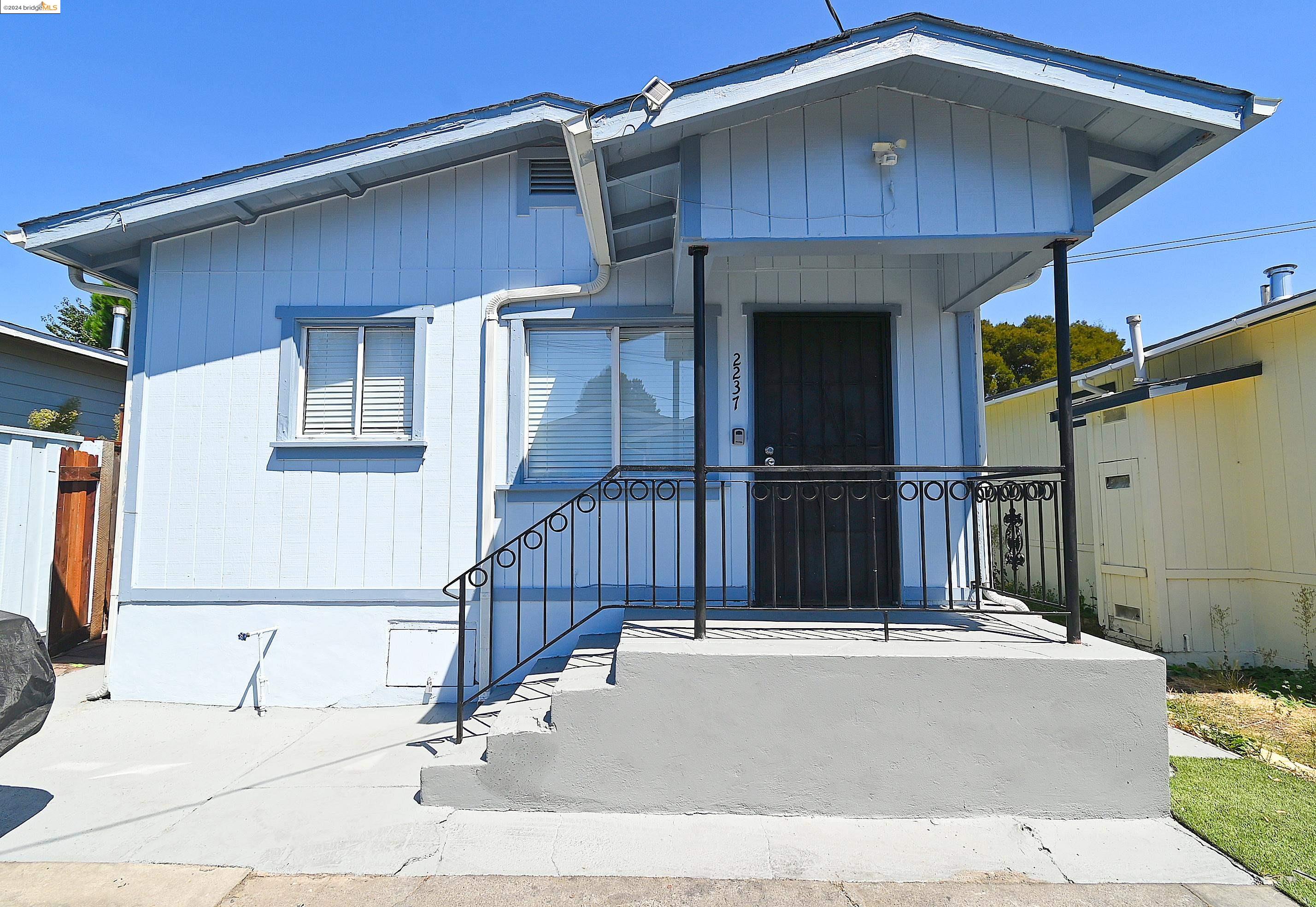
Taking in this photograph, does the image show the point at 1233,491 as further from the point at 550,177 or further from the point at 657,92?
the point at 550,177

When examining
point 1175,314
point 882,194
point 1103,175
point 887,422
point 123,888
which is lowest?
point 123,888

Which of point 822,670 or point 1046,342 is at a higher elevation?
point 1046,342

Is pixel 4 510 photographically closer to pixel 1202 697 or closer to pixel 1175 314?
pixel 1202 697

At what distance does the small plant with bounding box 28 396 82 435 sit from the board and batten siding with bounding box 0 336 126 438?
0.23ft

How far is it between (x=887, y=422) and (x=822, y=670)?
2.32m

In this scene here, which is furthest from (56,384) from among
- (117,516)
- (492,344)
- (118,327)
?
(492,344)

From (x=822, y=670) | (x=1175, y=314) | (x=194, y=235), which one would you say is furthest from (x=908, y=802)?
(x=1175, y=314)

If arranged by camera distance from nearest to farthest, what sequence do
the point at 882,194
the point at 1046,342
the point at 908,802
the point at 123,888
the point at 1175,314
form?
1. the point at 123,888
2. the point at 908,802
3. the point at 882,194
4. the point at 1175,314
5. the point at 1046,342

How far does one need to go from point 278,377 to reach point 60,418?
5878 mm

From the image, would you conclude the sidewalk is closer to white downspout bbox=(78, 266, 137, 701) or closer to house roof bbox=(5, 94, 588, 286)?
white downspout bbox=(78, 266, 137, 701)

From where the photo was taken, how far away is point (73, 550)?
6.77 metres

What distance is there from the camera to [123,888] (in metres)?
2.73

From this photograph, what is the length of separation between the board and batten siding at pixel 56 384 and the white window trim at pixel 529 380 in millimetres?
7404

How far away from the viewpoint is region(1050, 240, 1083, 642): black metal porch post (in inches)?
140
